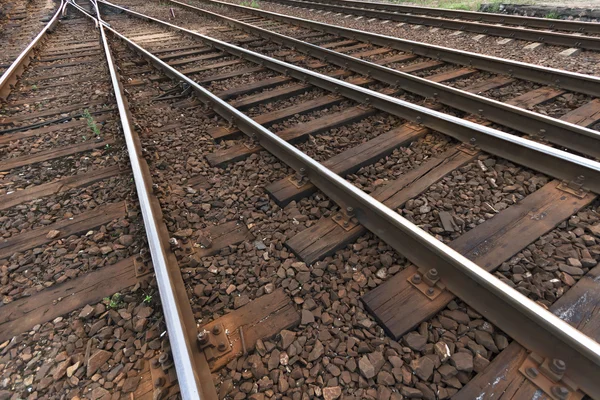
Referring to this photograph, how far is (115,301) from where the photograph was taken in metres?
2.22

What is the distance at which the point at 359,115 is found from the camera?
4.07m

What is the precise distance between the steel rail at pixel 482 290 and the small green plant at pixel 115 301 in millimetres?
1699

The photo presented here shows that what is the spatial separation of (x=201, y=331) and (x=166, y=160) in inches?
88.4

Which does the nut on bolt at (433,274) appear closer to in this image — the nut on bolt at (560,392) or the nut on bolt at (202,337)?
the nut on bolt at (560,392)

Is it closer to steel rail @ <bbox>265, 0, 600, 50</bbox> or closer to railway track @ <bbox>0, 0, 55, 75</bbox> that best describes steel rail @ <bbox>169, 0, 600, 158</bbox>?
steel rail @ <bbox>265, 0, 600, 50</bbox>

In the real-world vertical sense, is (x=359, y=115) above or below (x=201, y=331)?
above

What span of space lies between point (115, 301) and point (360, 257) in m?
1.66

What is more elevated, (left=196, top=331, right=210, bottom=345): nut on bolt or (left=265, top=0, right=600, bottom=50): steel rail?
(left=265, top=0, right=600, bottom=50): steel rail

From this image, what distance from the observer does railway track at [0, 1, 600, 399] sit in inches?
69.7

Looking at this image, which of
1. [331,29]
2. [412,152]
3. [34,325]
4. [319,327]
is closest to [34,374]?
[34,325]

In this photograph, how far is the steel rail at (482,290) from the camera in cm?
156

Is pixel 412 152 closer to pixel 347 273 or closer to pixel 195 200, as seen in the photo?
pixel 347 273

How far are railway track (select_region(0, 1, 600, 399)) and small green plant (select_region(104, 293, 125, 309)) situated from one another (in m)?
0.02

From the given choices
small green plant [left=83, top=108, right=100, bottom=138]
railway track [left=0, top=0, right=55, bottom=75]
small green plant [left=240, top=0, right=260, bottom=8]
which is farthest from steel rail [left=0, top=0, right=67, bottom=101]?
small green plant [left=240, top=0, right=260, bottom=8]
